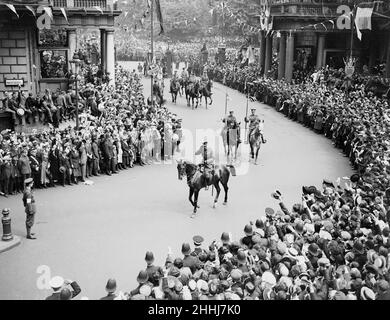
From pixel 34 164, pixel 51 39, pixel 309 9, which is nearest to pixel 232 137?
pixel 34 164

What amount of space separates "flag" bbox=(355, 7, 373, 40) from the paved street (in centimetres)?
780

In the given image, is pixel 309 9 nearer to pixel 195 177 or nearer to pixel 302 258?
pixel 195 177

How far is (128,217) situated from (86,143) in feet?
14.7

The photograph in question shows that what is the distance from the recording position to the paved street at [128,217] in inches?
448

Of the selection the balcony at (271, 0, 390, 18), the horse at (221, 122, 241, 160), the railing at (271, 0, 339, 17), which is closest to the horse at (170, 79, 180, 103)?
the balcony at (271, 0, 390, 18)

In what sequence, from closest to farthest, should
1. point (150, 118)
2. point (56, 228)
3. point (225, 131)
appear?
point (56, 228)
point (225, 131)
point (150, 118)

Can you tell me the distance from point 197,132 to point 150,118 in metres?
3.51

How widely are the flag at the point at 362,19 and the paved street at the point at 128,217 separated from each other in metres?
7.80

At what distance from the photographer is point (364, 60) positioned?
1537 inches

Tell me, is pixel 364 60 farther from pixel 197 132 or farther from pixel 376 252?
pixel 376 252

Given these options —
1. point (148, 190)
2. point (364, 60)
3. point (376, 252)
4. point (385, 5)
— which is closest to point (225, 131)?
point (148, 190)

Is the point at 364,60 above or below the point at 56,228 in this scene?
above

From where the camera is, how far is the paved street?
1138cm
